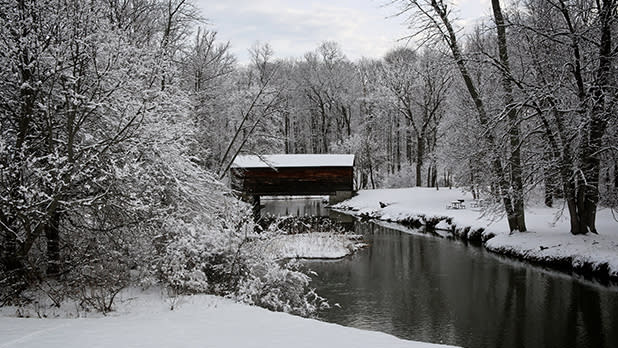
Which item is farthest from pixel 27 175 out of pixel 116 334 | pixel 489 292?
pixel 489 292

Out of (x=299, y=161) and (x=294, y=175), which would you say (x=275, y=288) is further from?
(x=299, y=161)

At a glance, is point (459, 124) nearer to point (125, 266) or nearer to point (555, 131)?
point (555, 131)

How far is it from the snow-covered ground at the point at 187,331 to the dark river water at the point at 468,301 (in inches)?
114

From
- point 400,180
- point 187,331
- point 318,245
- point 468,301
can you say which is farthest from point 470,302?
point 400,180

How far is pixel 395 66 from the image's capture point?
38.7 metres

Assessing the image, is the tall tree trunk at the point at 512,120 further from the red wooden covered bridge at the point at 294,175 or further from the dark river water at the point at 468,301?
the red wooden covered bridge at the point at 294,175

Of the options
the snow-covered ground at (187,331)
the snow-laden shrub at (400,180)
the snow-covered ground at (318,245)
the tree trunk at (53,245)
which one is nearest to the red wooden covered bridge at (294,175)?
the snow-laden shrub at (400,180)

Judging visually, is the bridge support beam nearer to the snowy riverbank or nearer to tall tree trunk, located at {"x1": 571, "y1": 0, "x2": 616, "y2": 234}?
the snowy riverbank

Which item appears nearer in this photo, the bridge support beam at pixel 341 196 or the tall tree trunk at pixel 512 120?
the tall tree trunk at pixel 512 120

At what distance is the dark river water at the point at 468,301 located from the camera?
735cm

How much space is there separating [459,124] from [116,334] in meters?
22.5

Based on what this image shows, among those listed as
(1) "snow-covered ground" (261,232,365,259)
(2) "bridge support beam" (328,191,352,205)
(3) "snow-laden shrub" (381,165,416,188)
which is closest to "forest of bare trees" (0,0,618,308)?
(1) "snow-covered ground" (261,232,365,259)

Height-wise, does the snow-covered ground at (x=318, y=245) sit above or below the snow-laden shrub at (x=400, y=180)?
below

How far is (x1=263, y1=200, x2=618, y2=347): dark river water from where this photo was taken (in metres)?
7.35
